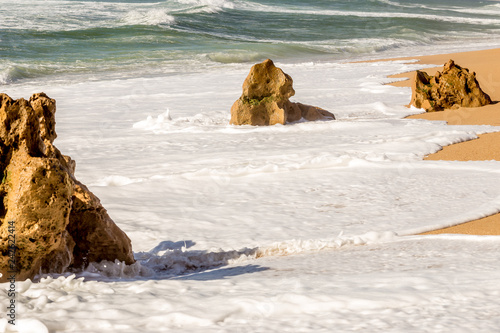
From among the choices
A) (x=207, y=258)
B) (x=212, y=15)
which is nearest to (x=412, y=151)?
(x=207, y=258)

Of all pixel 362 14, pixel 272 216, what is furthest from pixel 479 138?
pixel 362 14

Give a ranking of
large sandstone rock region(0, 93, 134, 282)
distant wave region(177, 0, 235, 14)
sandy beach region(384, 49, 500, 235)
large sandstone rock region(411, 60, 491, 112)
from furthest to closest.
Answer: distant wave region(177, 0, 235, 14) → large sandstone rock region(411, 60, 491, 112) → sandy beach region(384, 49, 500, 235) → large sandstone rock region(0, 93, 134, 282)

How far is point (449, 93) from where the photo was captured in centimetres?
853

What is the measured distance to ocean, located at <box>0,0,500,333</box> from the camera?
7.86 feet

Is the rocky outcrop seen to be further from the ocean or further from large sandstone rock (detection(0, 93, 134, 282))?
large sandstone rock (detection(0, 93, 134, 282))

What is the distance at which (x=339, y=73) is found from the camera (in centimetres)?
1352

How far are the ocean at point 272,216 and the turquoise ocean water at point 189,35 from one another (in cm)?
575

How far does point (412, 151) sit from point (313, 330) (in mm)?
4000

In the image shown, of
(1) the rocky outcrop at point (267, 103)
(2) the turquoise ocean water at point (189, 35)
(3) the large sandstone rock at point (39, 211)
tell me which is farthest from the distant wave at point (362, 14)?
(3) the large sandstone rock at point (39, 211)

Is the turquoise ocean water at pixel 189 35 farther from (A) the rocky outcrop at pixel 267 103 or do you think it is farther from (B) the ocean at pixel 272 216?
(A) the rocky outcrop at pixel 267 103

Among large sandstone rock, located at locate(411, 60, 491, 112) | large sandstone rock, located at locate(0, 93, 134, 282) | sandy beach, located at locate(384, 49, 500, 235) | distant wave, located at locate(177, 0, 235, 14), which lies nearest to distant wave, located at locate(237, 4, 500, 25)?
distant wave, located at locate(177, 0, 235, 14)

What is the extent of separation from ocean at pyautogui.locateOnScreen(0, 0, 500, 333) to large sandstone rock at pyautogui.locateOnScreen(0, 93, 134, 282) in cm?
9

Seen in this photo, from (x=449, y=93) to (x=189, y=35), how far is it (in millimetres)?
18164

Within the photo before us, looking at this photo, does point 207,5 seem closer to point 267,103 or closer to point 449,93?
point 449,93
